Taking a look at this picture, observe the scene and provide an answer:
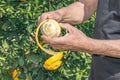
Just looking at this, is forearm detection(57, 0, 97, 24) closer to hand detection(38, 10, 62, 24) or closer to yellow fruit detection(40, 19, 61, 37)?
hand detection(38, 10, 62, 24)

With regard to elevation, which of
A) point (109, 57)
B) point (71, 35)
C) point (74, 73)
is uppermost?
point (71, 35)

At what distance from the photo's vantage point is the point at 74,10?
2604 mm

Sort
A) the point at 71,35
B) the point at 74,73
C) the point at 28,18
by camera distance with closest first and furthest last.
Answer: the point at 71,35 < the point at 28,18 < the point at 74,73

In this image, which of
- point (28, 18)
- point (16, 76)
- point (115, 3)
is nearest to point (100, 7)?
point (115, 3)

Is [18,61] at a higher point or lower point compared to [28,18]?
lower

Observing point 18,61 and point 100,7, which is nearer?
point 100,7

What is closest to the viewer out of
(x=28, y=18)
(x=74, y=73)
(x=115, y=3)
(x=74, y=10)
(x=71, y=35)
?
(x=71, y=35)

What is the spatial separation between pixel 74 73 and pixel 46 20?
907 millimetres

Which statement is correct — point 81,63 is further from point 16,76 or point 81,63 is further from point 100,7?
point 100,7

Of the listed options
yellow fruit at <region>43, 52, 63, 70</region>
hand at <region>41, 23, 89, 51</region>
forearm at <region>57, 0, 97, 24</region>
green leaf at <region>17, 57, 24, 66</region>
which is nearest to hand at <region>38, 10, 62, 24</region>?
forearm at <region>57, 0, 97, 24</region>

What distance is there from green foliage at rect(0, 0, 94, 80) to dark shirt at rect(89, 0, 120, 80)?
24.5 inches

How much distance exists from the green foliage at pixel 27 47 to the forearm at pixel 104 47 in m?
0.87

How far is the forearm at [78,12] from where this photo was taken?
257cm

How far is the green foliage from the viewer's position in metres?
2.87
